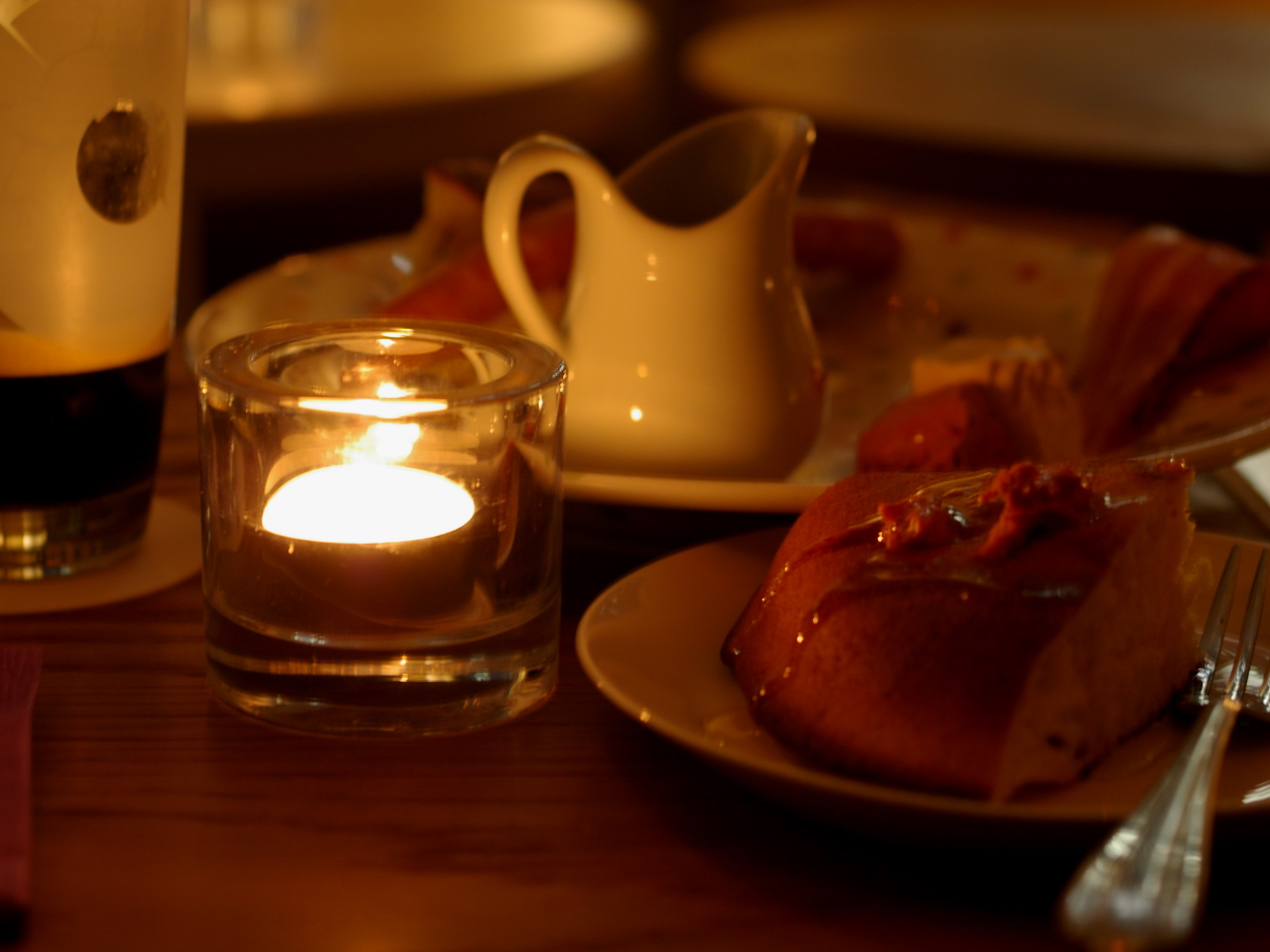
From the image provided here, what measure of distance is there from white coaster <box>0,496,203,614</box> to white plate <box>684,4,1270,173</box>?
1586mm

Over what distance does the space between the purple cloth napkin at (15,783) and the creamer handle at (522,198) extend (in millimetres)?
314

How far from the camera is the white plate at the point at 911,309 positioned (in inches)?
33.8

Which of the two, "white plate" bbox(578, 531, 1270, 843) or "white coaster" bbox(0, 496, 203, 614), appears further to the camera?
"white coaster" bbox(0, 496, 203, 614)

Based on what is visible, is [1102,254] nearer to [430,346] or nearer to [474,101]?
[430,346]

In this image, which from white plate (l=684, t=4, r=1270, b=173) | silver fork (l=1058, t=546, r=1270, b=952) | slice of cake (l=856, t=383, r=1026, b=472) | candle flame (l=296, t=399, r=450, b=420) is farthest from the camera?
white plate (l=684, t=4, r=1270, b=173)

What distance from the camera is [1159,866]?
0.38 m

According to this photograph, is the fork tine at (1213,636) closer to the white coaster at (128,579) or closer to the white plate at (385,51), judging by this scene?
the white coaster at (128,579)

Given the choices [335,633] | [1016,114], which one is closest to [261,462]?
[335,633]

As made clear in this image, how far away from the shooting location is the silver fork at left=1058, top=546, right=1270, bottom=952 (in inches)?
13.8

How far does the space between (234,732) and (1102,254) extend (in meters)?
0.91

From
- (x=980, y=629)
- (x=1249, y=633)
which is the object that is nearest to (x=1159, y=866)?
(x=980, y=629)

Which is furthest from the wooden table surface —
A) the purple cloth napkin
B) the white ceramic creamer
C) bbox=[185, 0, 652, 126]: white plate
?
bbox=[185, 0, 652, 126]: white plate

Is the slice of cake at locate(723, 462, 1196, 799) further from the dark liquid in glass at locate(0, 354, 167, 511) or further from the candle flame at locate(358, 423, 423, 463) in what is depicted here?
the dark liquid in glass at locate(0, 354, 167, 511)

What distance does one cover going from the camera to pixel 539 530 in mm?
542
